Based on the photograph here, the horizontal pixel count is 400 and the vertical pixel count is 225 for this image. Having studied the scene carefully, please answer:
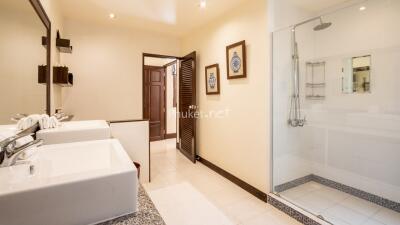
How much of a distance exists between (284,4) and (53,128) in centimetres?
278

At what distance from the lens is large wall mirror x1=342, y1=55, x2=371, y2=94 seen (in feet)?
7.33

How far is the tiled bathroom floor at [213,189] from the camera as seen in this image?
6.62 feet

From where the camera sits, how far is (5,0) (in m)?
1.03

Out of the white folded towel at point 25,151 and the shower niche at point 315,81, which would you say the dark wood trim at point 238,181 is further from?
the white folded towel at point 25,151

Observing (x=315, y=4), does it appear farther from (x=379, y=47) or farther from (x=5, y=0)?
(x=5, y=0)

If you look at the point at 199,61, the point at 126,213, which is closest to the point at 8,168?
the point at 126,213

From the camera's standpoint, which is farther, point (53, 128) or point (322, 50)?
point (322, 50)

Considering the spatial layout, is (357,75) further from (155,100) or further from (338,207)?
(155,100)

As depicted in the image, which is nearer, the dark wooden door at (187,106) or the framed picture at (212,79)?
the framed picture at (212,79)

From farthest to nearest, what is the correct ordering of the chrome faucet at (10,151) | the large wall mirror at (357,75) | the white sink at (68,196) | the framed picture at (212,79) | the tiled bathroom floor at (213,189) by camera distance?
1. the framed picture at (212,79)
2. the large wall mirror at (357,75)
3. the tiled bathroom floor at (213,189)
4. the chrome faucet at (10,151)
5. the white sink at (68,196)

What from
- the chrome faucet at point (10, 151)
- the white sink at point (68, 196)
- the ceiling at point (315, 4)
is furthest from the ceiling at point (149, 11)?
the white sink at point (68, 196)

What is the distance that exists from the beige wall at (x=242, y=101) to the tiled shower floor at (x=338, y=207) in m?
0.46

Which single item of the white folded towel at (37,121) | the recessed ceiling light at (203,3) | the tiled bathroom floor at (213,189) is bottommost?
the tiled bathroom floor at (213,189)

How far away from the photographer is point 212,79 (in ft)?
10.8
